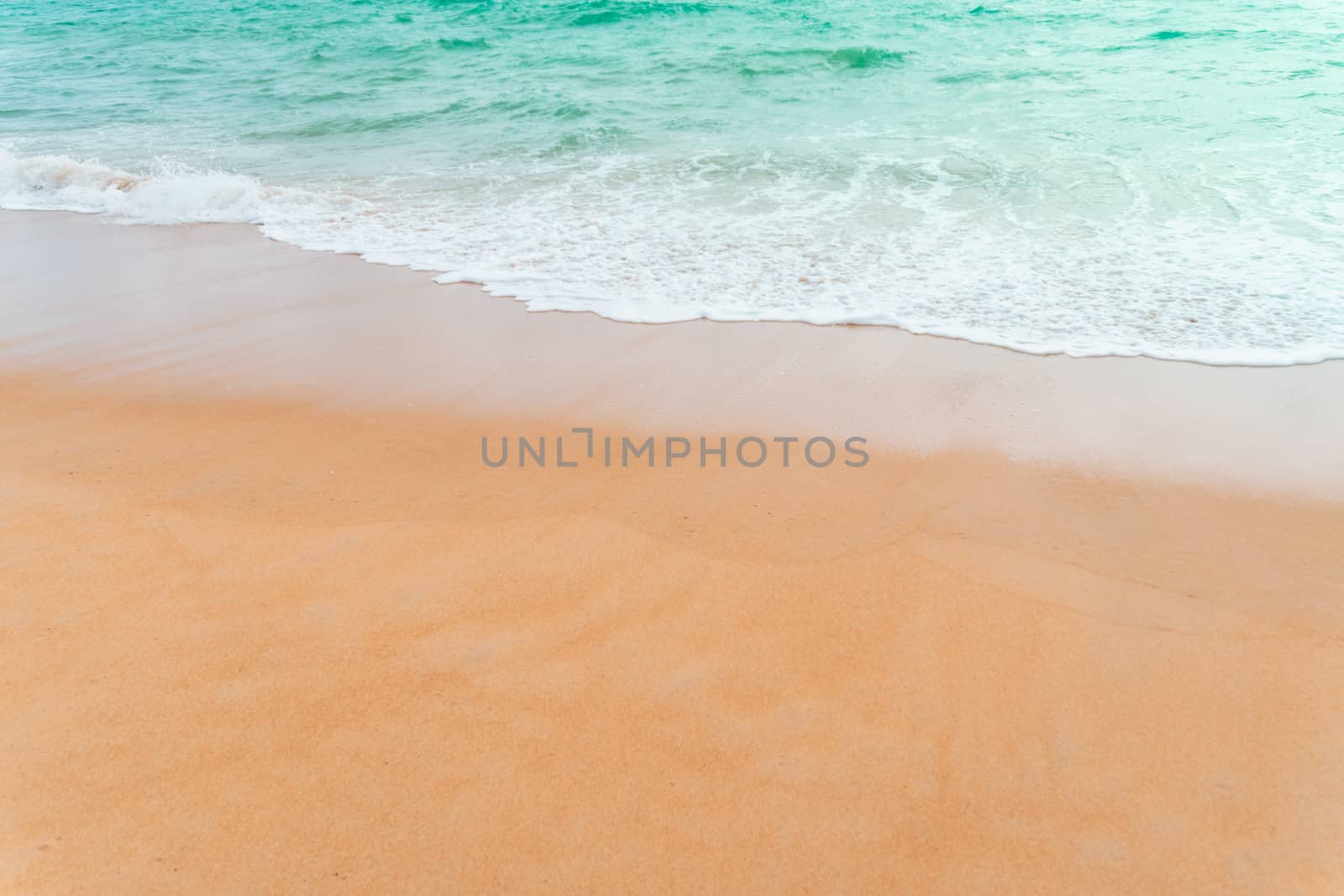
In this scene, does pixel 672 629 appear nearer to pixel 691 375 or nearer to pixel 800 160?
pixel 691 375

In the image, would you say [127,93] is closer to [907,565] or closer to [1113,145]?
[1113,145]

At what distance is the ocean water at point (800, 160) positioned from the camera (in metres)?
4.71

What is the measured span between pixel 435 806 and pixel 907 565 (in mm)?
1559

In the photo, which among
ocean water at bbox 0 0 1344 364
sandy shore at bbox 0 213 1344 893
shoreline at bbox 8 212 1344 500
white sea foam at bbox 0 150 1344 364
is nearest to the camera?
sandy shore at bbox 0 213 1344 893

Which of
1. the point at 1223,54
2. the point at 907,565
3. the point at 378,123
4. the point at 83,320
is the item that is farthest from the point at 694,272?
the point at 1223,54

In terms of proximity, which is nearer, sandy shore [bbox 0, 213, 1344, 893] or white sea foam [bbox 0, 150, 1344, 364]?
sandy shore [bbox 0, 213, 1344, 893]

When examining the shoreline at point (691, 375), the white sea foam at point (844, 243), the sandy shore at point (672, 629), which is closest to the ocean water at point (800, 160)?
the white sea foam at point (844, 243)

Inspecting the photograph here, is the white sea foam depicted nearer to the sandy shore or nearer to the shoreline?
the shoreline

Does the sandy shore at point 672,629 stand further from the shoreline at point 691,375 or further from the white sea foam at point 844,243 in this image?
Result: the white sea foam at point 844,243

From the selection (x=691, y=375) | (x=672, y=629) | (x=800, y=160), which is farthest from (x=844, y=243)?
(x=672, y=629)

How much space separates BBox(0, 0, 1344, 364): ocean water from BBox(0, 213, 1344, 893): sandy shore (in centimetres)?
92

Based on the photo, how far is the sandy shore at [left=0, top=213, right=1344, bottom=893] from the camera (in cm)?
173

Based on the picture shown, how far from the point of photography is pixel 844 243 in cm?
550

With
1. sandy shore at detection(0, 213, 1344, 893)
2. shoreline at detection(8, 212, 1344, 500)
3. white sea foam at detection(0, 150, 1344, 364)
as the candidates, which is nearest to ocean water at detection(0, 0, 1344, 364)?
white sea foam at detection(0, 150, 1344, 364)
